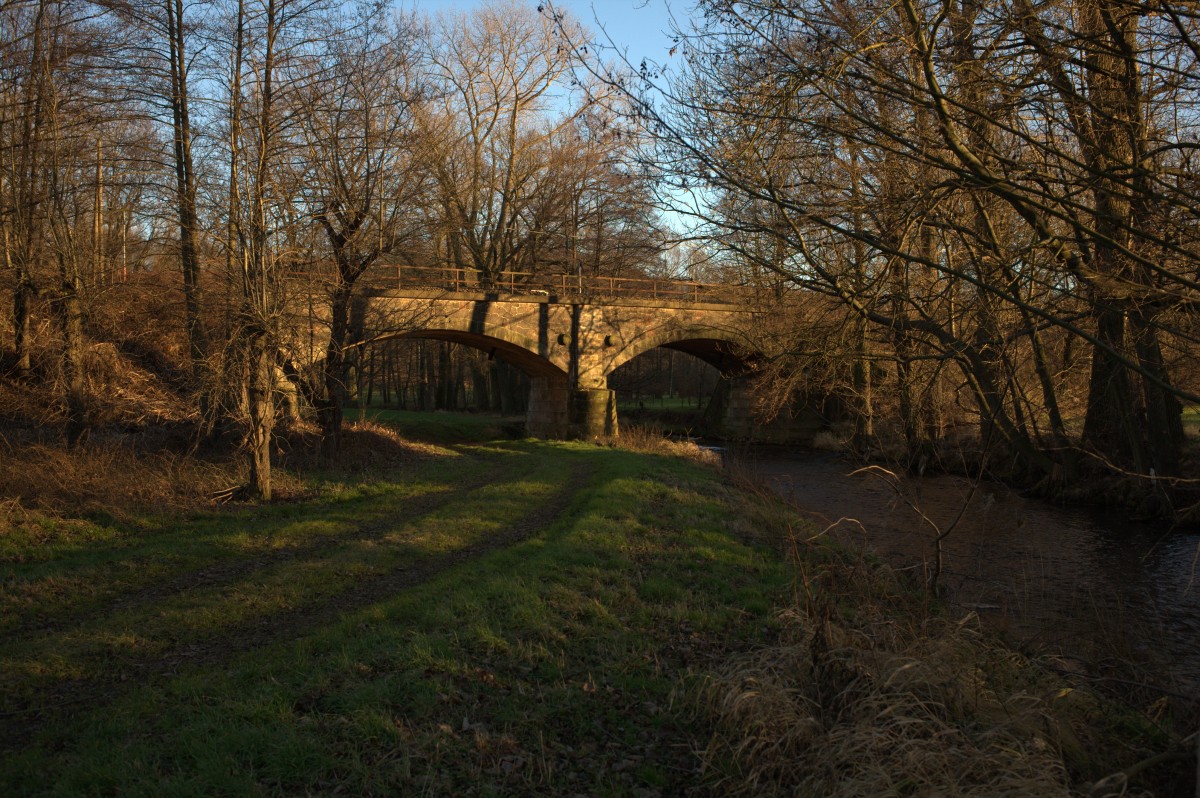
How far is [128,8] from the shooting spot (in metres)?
13.6

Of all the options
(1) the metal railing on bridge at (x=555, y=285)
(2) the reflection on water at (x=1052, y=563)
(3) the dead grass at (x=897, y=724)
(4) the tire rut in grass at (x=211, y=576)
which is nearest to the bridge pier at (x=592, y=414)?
(1) the metal railing on bridge at (x=555, y=285)

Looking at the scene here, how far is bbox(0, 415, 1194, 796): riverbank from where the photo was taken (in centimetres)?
413

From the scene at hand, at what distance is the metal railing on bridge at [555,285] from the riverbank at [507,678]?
15.2 metres

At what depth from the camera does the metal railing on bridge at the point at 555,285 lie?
23692 millimetres

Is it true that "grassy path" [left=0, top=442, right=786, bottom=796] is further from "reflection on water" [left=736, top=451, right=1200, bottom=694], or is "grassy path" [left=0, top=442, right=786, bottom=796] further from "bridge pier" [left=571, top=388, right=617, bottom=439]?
"bridge pier" [left=571, top=388, right=617, bottom=439]

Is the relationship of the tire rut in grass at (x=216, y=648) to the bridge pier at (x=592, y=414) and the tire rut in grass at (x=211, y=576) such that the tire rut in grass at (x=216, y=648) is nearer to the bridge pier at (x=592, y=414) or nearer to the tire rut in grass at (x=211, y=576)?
the tire rut in grass at (x=211, y=576)

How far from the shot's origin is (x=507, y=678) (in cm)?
527

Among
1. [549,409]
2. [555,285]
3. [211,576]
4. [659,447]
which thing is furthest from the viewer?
[549,409]

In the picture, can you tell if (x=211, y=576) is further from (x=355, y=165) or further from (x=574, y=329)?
(x=574, y=329)

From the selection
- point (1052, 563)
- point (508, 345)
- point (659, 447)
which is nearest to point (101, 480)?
point (1052, 563)

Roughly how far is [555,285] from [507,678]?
2248 cm

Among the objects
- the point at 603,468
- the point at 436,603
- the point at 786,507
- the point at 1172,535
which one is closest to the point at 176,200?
the point at 603,468

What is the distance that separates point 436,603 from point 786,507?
8587mm

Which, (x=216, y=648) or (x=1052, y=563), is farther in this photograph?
(x=1052, y=563)
